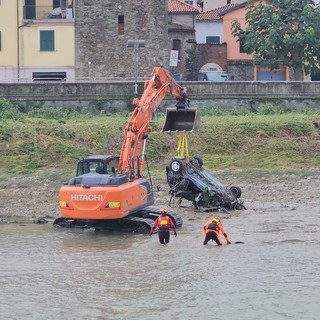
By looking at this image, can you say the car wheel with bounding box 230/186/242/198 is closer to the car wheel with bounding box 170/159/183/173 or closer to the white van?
the car wheel with bounding box 170/159/183/173

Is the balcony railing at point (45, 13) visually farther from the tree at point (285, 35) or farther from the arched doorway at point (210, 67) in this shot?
the arched doorway at point (210, 67)

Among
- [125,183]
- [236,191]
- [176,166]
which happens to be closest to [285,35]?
[236,191]

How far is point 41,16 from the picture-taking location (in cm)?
6606

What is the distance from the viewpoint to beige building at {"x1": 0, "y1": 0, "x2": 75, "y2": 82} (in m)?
64.6

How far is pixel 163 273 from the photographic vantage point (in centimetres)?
2712

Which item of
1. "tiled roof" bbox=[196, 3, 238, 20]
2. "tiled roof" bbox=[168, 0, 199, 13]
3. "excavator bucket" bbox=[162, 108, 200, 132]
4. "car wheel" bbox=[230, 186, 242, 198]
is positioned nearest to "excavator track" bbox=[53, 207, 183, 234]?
"excavator bucket" bbox=[162, 108, 200, 132]

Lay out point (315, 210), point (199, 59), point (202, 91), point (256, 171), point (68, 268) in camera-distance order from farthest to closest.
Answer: point (199, 59) → point (202, 91) → point (256, 171) → point (315, 210) → point (68, 268)

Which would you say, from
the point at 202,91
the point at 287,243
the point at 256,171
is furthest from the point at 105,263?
the point at 202,91

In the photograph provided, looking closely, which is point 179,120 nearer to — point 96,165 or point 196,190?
point 196,190

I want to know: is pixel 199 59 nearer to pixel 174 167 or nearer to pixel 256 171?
pixel 256 171

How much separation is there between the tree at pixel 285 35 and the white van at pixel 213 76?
3.35 metres

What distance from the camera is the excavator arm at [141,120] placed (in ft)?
111

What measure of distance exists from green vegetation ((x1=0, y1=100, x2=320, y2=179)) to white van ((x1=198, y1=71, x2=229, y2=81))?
18.5 metres

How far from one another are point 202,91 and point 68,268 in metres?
29.1
